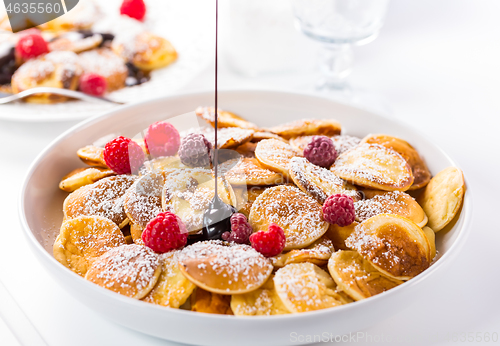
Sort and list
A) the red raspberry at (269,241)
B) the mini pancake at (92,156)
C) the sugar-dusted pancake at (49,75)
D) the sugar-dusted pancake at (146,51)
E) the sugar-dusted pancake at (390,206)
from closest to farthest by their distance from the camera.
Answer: the red raspberry at (269,241)
the sugar-dusted pancake at (390,206)
the mini pancake at (92,156)
the sugar-dusted pancake at (49,75)
the sugar-dusted pancake at (146,51)

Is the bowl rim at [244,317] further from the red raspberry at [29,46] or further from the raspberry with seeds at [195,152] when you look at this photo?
the red raspberry at [29,46]

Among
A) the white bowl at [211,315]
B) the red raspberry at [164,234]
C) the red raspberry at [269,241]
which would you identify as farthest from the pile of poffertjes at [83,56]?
the red raspberry at [269,241]

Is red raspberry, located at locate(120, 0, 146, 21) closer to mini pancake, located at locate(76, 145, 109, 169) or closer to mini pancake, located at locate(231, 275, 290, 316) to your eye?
mini pancake, located at locate(76, 145, 109, 169)

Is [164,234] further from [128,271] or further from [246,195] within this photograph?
[246,195]

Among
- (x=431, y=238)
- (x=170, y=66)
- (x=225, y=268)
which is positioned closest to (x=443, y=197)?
(x=431, y=238)

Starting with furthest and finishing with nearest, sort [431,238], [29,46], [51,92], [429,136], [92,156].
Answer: [29,46] < [51,92] < [429,136] < [92,156] < [431,238]

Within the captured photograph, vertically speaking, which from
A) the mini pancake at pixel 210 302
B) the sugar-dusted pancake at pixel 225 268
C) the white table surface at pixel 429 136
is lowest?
the white table surface at pixel 429 136

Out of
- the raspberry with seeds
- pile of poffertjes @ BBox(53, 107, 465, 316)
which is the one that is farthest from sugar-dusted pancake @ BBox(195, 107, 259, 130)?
the raspberry with seeds
